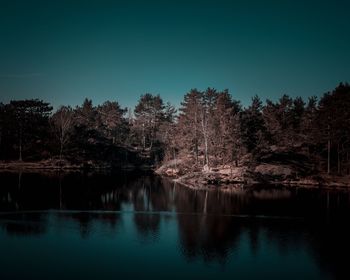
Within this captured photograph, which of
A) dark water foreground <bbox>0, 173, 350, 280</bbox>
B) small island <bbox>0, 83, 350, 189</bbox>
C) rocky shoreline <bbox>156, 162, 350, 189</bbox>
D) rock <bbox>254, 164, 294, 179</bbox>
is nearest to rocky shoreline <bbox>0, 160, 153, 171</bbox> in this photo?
small island <bbox>0, 83, 350, 189</bbox>

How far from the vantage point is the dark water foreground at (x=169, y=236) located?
24438 millimetres

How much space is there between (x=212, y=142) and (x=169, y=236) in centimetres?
6129

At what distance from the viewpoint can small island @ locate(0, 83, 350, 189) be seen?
260ft

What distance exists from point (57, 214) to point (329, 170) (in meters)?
61.5

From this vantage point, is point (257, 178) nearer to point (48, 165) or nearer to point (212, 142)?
point (212, 142)

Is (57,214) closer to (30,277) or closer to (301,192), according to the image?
(30,277)

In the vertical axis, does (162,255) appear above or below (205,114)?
below

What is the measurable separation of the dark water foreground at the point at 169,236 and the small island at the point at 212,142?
23.5 m

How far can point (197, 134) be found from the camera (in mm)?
96500

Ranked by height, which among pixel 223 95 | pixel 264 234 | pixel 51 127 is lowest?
pixel 264 234

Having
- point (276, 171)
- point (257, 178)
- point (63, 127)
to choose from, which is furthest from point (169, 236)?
point (63, 127)

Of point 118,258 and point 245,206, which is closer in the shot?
point 118,258

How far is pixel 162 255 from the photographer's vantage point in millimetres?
27391

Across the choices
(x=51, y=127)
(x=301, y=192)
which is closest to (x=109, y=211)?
(x=301, y=192)
